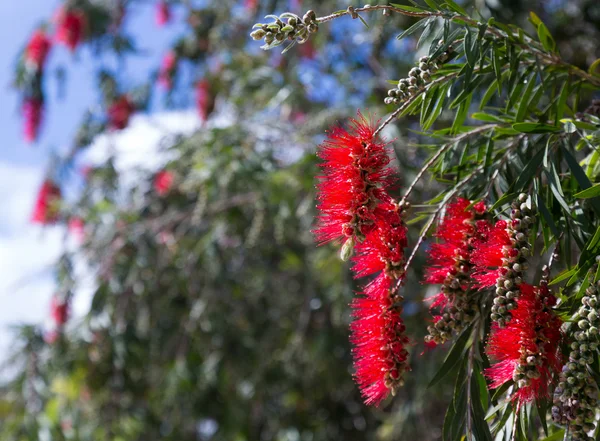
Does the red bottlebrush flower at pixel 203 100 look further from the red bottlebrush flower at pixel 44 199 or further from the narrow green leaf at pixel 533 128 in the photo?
the narrow green leaf at pixel 533 128

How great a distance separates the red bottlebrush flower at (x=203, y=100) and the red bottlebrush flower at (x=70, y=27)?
769mm

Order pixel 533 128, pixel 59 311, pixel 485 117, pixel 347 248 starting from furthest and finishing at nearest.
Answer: pixel 59 311 < pixel 485 117 < pixel 533 128 < pixel 347 248

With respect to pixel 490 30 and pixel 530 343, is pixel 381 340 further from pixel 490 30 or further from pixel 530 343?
pixel 490 30

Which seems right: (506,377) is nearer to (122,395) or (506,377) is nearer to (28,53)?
(122,395)

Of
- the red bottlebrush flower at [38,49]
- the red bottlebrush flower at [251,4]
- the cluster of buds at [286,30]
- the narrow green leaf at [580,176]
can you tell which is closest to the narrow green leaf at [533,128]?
the narrow green leaf at [580,176]

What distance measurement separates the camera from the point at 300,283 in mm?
4246

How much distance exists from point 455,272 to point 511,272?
0.50 ft

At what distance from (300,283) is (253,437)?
0.88 m

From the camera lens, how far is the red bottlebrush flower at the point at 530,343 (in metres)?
1.07

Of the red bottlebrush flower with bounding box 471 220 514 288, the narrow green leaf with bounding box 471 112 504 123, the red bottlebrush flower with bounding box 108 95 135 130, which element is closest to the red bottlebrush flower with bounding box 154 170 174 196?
the red bottlebrush flower with bounding box 108 95 135 130

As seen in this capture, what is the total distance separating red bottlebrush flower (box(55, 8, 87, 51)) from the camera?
4.29m

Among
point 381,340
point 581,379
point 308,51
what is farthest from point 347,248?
point 308,51

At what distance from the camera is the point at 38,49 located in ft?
14.4

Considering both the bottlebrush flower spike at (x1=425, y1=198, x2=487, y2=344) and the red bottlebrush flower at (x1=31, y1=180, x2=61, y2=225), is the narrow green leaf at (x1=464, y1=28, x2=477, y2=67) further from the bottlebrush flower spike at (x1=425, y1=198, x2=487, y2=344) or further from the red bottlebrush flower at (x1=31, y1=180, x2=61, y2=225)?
the red bottlebrush flower at (x1=31, y1=180, x2=61, y2=225)
